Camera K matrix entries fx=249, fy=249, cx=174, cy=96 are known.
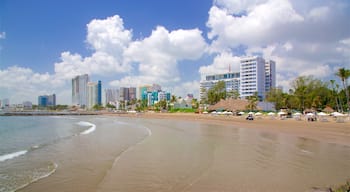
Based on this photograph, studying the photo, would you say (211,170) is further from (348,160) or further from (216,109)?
(216,109)

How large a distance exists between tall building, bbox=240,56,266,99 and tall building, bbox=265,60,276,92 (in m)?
7.44

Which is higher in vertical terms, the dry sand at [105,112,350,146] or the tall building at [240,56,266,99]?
the tall building at [240,56,266,99]

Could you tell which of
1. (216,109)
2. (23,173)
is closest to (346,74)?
(216,109)

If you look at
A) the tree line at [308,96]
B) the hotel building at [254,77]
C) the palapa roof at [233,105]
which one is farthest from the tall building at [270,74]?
the palapa roof at [233,105]

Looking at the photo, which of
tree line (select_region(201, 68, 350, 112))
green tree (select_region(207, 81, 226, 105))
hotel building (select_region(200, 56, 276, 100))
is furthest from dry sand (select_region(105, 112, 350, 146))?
hotel building (select_region(200, 56, 276, 100))

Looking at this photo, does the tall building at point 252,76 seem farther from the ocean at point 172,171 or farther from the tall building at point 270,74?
the ocean at point 172,171

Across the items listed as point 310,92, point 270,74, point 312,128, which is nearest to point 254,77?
point 270,74

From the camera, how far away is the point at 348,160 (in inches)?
392

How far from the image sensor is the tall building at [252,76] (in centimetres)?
13662

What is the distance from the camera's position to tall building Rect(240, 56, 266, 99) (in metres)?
137

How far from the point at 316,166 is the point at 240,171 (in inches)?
117

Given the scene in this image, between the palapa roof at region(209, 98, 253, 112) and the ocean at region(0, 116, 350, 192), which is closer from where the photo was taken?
the ocean at region(0, 116, 350, 192)

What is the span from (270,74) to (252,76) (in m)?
18.8

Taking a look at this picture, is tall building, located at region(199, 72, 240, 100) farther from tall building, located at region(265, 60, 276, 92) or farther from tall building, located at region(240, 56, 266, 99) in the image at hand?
tall building, located at region(265, 60, 276, 92)
